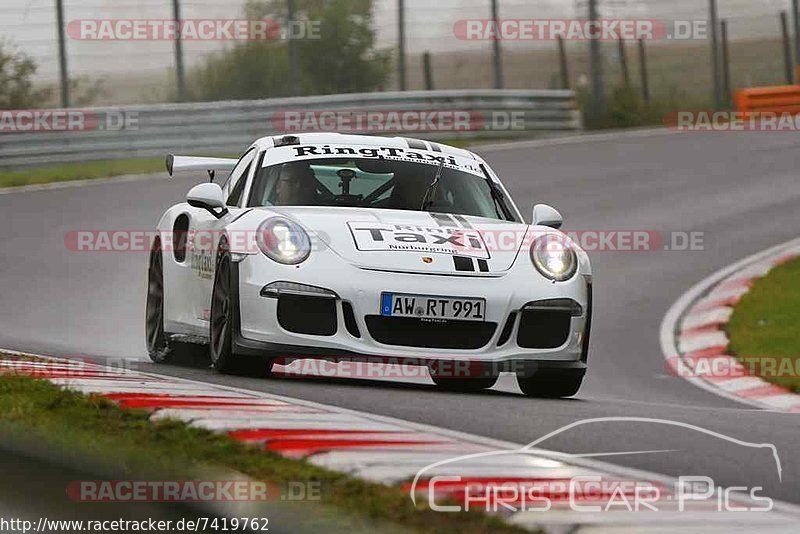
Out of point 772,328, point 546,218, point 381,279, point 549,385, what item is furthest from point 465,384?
point 772,328

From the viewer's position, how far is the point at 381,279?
7.04 meters

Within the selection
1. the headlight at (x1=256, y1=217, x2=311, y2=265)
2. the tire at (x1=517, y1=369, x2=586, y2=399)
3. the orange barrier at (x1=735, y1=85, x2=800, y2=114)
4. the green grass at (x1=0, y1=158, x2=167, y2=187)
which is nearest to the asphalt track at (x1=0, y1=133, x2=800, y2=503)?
the tire at (x1=517, y1=369, x2=586, y2=399)

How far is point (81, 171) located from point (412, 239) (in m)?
12.8

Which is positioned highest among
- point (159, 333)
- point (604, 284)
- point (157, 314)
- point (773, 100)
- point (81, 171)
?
point (773, 100)

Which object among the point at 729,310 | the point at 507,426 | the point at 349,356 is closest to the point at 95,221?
the point at 729,310

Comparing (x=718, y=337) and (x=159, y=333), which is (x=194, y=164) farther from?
(x=718, y=337)

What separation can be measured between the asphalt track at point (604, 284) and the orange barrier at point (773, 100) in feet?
11.1

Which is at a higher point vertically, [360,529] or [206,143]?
[206,143]

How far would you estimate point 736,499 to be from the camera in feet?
13.9

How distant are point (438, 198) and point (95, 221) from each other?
8058 millimetres

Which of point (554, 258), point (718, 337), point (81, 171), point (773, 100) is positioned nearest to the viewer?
point (554, 258)

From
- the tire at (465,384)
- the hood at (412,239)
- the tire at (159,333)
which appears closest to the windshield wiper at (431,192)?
the hood at (412,239)

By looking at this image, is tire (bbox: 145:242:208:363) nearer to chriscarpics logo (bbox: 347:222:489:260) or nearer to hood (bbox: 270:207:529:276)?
hood (bbox: 270:207:529:276)

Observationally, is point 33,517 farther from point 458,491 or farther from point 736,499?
point 736,499
